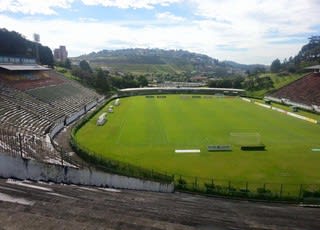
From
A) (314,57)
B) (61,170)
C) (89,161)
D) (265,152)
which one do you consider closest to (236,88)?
(314,57)

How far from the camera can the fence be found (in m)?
22.2

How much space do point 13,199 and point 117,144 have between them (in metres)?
25.9

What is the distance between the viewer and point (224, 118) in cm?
5734

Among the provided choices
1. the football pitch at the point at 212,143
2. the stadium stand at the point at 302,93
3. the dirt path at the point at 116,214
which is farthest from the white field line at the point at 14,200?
the stadium stand at the point at 302,93

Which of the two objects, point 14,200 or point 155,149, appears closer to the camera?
point 14,200

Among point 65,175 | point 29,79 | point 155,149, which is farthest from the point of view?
point 29,79

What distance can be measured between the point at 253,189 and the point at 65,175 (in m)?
12.5

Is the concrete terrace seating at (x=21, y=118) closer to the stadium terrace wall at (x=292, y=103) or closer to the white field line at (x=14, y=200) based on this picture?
the white field line at (x=14, y=200)

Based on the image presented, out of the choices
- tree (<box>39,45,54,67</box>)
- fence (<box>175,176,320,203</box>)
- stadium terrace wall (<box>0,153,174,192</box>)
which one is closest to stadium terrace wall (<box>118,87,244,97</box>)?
tree (<box>39,45,54,67</box>)

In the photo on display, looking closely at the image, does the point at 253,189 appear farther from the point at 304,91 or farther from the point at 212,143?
the point at 304,91

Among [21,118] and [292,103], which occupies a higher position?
[21,118]

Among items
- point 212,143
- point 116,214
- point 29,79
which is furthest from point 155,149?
point 29,79

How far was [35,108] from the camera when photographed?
153 ft

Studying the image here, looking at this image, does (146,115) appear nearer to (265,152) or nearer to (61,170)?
(265,152)
